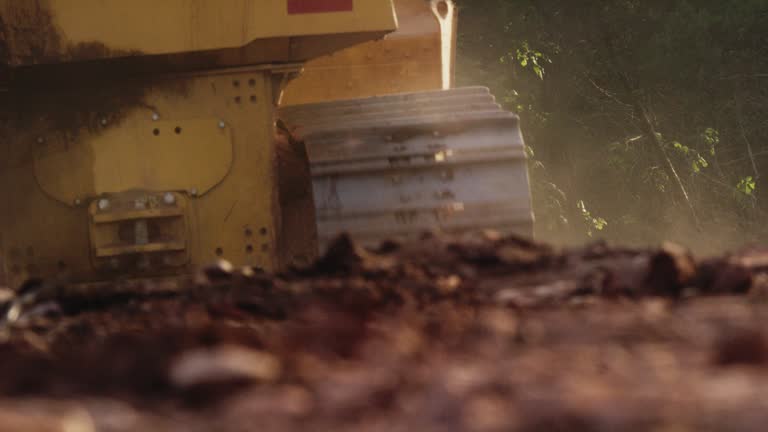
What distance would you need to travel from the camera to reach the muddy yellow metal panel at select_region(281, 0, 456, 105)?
7953 mm

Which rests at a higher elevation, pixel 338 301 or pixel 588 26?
pixel 588 26

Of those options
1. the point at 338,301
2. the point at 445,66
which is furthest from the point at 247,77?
the point at 338,301

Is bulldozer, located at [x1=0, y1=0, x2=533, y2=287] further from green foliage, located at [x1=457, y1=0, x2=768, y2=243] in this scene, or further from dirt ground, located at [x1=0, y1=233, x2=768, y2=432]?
green foliage, located at [x1=457, y1=0, x2=768, y2=243]

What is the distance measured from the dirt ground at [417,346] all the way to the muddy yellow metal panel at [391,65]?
3251 millimetres

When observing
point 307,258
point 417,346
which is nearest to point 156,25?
point 307,258

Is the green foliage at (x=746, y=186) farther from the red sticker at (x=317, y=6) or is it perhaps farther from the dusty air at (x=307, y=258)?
the red sticker at (x=317, y=6)

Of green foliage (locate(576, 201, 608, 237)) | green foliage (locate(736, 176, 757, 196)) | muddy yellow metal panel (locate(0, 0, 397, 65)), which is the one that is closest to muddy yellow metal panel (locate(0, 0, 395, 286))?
muddy yellow metal panel (locate(0, 0, 397, 65))

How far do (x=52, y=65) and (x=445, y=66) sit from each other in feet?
7.74

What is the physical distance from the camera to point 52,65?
644 cm

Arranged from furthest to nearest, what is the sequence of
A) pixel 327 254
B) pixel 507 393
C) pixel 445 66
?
1. pixel 445 66
2. pixel 327 254
3. pixel 507 393

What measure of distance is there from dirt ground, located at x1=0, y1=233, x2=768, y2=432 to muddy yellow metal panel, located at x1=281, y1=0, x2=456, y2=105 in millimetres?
3251

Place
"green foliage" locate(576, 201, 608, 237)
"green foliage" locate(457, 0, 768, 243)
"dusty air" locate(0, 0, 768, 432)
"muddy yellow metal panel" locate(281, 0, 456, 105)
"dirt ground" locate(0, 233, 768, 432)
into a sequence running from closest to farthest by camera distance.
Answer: "dirt ground" locate(0, 233, 768, 432), "dusty air" locate(0, 0, 768, 432), "muddy yellow metal panel" locate(281, 0, 456, 105), "green foliage" locate(576, 201, 608, 237), "green foliage" locate(457, 0, 768, 243)

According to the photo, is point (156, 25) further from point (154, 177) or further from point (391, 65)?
point (391, 65)

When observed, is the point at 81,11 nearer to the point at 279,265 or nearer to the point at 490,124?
the point at 279,265
